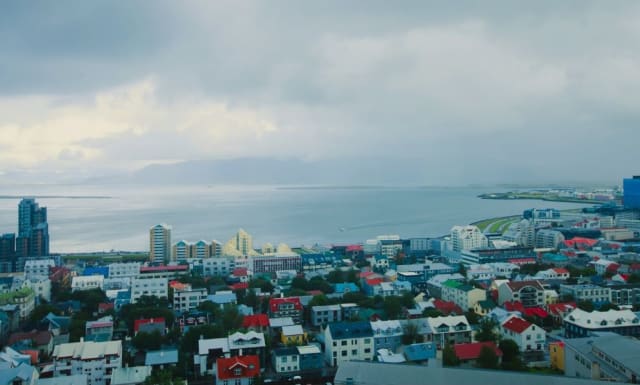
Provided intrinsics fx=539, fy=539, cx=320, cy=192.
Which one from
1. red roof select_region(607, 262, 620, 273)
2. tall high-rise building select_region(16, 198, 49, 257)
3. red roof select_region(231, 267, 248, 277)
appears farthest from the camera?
tall high-rise building select_region(16, 198, 49, 257)

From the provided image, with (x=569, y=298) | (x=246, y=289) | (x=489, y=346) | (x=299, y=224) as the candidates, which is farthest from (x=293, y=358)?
(x=299, y=224)

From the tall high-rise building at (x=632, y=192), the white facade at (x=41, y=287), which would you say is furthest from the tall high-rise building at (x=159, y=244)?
the tall high-rise building at (x=632, y=192)

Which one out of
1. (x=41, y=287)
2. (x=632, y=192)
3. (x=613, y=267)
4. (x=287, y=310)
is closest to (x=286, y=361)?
(x=287, y=310)

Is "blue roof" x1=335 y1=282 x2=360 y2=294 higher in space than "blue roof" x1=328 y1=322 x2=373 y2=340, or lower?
lower

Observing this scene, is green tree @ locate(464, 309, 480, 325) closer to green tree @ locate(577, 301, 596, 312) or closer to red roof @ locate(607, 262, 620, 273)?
green tree @ locate(577, 301, 596, 312)

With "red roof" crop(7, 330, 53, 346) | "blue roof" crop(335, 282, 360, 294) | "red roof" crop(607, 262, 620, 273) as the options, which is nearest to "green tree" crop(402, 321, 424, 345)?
"blue roof" crop(335, 282, 360, 294)

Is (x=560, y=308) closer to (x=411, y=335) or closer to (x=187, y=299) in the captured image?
(x=411, y=335)

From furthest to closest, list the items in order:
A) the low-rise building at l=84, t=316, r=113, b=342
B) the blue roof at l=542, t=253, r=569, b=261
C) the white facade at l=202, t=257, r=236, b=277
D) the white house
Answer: the white facade at l=202, t=257, r=236, b=277
the blue roof at l=542, t=253, r=569, b=261
the low-rise building at l=84, t=316, r=113, b=342
the white house
